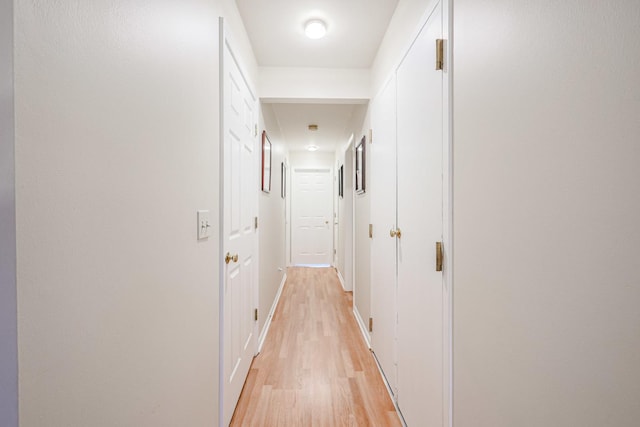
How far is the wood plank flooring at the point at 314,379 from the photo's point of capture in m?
1.67

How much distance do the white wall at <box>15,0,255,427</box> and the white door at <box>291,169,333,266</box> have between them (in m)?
5.14

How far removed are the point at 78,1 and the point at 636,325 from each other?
1.09 metres

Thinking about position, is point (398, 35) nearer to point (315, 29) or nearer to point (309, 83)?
point (315, 29)

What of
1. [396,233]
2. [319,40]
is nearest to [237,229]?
[396,233]

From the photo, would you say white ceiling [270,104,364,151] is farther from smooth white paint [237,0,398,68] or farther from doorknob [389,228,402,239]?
doorknob [389,228,402,239]

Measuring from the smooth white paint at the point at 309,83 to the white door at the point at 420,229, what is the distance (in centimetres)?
94

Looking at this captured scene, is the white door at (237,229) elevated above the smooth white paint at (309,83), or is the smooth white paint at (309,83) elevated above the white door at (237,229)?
the smooth white paint at (309,83)

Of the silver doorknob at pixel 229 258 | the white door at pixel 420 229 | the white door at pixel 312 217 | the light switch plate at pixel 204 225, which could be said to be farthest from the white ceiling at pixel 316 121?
the light switch plate at pixel 204 225

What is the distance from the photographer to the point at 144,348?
76 cm

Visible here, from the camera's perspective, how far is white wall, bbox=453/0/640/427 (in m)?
0.50

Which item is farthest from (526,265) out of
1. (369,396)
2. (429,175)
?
(369,396)

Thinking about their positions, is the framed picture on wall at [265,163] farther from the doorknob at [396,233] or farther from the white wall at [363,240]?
the doorknob at [396,233]

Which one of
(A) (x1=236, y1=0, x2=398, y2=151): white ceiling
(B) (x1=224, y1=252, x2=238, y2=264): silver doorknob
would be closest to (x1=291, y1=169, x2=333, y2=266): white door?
(A) (x1=236, y1=0, x2=398, y2=151): white ceiling

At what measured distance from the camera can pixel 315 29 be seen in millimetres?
1957
